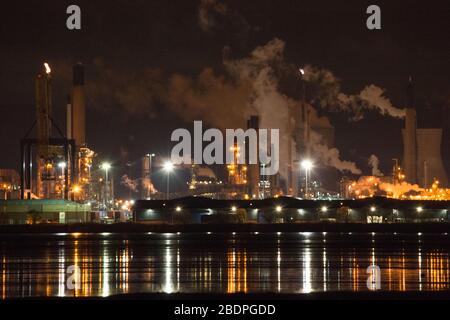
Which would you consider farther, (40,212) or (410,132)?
(410,132)

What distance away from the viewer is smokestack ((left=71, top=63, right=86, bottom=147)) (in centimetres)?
14138

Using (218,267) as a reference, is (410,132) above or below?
above

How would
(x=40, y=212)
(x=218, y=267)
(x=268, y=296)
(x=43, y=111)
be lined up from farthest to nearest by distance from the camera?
1. (x=43, y=111)
2. (x=40, y=212)
3. (x=218, y=267)
4. (x=268, y=296)

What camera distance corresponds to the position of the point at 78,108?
14225 cm

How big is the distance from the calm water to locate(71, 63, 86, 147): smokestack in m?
85.1

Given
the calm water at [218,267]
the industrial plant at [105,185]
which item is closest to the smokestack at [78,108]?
the industrial plant at [105,185]

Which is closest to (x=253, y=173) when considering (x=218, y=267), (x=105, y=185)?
(x=105, y=185)

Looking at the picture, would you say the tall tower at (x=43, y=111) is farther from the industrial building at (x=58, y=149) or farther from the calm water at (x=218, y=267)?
the calm water at (x=218, y=267)

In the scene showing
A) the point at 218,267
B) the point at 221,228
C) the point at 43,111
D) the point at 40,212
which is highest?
the point at 43,111

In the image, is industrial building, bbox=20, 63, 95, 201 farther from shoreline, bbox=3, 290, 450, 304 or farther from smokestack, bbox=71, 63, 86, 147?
shoreline, bbox=3, 290, 450, 304

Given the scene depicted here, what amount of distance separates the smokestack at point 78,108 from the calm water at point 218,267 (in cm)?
8511

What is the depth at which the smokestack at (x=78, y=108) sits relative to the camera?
5566 inches

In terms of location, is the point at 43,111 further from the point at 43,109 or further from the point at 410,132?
the point at 410,132

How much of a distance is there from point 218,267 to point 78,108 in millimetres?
107027
